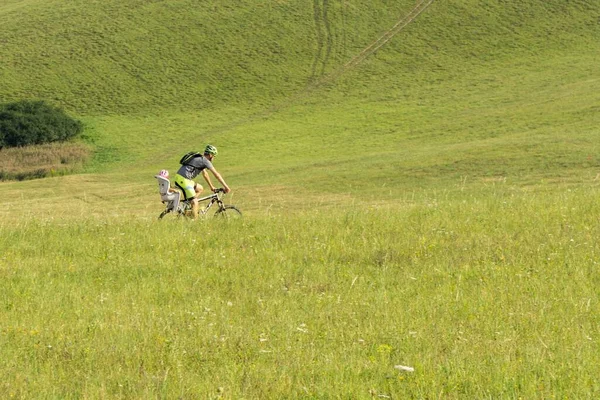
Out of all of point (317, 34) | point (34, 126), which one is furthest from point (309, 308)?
point (317, 34)

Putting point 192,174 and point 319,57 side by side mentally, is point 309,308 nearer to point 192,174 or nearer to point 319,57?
point 192,174

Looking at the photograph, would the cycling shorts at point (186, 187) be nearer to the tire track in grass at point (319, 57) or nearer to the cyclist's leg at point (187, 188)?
the cyclist's leg at point (187, 188)

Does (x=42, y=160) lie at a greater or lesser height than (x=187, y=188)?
greater

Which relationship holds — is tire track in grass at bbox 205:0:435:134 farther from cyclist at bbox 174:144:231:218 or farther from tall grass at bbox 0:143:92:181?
cyclist at bbox 174:144:231:218

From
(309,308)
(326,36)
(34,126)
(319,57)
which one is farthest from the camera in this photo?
(326,36)

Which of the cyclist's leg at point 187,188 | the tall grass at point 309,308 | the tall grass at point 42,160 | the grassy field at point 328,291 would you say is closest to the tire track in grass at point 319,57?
the tall grass at point 42,160

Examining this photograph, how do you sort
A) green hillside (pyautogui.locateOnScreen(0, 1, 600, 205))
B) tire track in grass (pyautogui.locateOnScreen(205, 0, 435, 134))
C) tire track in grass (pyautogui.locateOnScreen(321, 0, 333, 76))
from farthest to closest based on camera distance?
tire track in grass (pyautogui.locateOnScreen(321, 0, 333, 76))
tire track in grass (pyautogui.locateOnScreen(205, 0, 435, 134))
green hillside (pyautogui.locateOnScreen(0, 1, 600, 205))

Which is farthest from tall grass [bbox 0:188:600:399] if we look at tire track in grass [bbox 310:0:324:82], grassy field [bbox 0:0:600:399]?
tire track in grass [bbox 310:0:324:82]

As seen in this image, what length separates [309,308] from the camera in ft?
29.3

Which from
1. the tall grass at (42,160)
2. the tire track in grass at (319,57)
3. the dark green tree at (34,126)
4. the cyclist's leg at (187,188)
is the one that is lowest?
the cyclist's leg at (187,188)

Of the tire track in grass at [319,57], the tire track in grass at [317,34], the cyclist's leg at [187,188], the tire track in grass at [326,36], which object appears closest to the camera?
the cyclist's leg at [187,188]

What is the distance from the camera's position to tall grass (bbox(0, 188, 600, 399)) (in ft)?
22.1

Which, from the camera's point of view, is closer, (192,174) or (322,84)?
(192,174)

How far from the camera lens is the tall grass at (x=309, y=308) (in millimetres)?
6730
